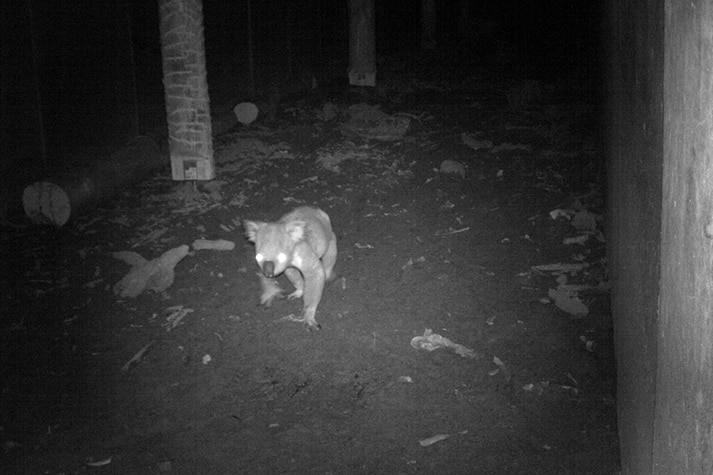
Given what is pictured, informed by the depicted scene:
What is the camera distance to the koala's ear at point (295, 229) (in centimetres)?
630

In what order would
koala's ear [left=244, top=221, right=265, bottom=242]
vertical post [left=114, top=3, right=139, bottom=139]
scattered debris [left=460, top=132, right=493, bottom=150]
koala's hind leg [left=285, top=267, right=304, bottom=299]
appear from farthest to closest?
scattered debris [left=460, top=132, right=493, bottom=150] → vertical post [left=114, top=3, right=139, bottom=139] → koala's hind leg [left=285, top=267, right=304, bottom=299] → koala's ear [left=244, top=221, right=265, bottom=242]

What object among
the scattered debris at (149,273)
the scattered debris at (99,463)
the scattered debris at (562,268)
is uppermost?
the scattered debris at (149,273)

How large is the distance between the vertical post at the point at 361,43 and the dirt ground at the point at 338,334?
523 centimetres

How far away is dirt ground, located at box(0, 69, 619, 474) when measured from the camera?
4.93 metres

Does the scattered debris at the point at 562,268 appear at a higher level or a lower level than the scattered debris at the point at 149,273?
lower

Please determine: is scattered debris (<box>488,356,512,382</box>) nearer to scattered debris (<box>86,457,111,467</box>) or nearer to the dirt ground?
the dirt ground

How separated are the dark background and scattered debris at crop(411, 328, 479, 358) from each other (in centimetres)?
532

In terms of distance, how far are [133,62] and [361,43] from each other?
603 cm

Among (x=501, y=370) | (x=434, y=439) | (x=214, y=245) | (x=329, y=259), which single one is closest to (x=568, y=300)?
(x=501, y=370)

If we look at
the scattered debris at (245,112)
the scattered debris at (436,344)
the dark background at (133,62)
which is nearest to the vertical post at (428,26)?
the dark background at (133,62)

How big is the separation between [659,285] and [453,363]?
121 inches

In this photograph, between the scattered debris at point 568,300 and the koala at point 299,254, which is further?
the scattered debris at point 568,300

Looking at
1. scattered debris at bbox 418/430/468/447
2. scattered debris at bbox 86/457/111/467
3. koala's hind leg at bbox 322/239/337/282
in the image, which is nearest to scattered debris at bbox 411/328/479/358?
scattered debris at bbox 418/430/468/447

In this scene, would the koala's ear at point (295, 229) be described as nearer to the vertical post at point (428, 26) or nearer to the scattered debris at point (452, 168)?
the scattered debris at point (452, 168)
